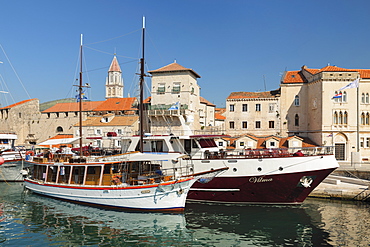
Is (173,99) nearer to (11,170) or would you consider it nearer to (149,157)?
(11,170)

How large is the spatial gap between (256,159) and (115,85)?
94399mm

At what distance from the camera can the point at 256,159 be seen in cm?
2031

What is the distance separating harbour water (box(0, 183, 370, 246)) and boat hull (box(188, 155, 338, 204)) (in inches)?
27.7

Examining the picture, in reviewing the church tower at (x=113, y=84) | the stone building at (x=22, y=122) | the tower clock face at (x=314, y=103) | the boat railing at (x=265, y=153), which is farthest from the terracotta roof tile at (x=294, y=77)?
the church tower at (x=113, y=84)

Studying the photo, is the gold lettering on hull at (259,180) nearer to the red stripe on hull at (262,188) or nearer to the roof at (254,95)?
the red stripe on hull at (262,188)

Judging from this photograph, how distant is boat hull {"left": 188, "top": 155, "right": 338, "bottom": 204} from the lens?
19953 mm

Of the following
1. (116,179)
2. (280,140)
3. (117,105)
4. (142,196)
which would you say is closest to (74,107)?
(117,105)

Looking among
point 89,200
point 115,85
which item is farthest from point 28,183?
point 115,85

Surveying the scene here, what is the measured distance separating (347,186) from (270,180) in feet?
26.7

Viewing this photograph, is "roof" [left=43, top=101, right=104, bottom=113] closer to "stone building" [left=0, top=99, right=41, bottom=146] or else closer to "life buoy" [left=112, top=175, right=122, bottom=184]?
"stone building" [left=0, top=99, right=41, bottom=146]

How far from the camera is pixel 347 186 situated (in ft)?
78.7

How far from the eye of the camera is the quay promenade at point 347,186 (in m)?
21.8

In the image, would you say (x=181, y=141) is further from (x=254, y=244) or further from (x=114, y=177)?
(x=254, y=244)

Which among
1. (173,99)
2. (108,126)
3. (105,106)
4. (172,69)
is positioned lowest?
→ (108,126)
